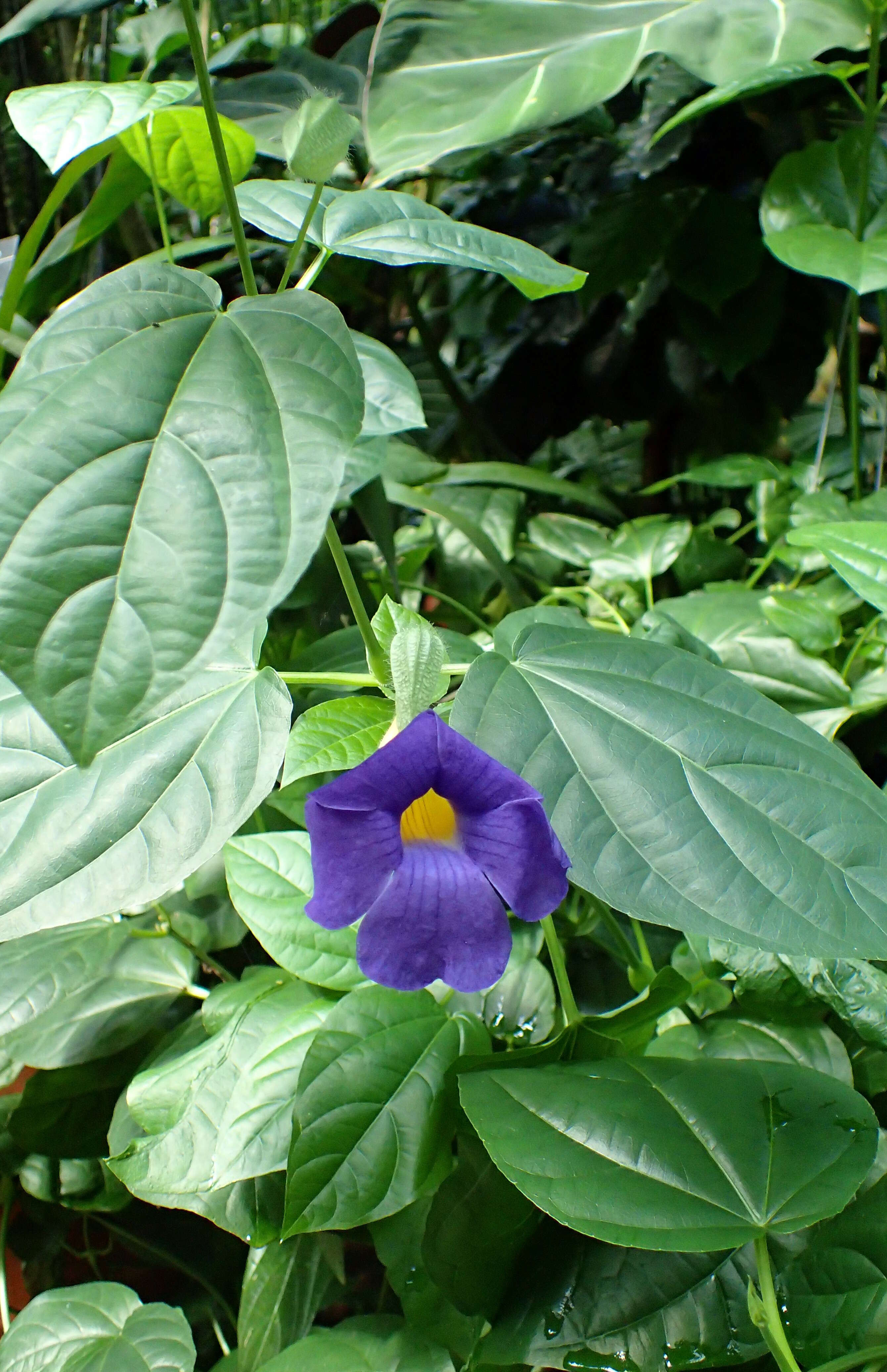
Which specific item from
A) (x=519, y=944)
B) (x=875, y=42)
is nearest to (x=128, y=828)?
(x=519, y=944)

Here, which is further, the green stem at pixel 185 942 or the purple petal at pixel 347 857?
the green stem at pixel 185 942

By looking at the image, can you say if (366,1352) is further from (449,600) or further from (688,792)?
(449,600)

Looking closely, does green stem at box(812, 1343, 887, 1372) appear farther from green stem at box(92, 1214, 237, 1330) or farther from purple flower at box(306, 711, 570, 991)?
green stem at box(92, 1214, 237, 1330)

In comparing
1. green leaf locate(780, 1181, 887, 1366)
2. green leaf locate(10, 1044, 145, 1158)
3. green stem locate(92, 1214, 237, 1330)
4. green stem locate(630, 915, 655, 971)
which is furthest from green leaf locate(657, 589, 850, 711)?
green stem locate(92, 1214, 237, 1330)

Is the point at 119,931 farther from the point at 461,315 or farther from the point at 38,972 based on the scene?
the point at 461,315

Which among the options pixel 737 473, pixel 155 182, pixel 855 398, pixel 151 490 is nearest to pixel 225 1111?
pixel 151 490

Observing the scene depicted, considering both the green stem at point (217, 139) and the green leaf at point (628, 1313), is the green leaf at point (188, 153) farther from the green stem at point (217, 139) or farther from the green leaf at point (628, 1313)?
the green leaf at point (628, 1313)

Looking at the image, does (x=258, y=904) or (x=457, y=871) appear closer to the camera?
(x=457, y=871)

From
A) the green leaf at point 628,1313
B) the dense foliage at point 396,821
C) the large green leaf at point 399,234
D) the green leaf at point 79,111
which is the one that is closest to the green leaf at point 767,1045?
the dense foliage at point 396,821
